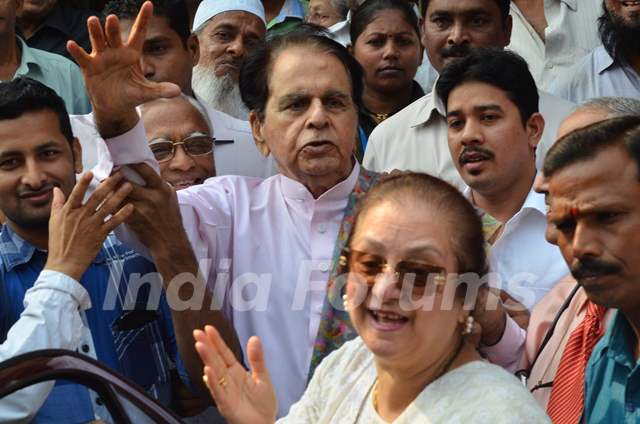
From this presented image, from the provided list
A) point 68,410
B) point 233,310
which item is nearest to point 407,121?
point 233,310

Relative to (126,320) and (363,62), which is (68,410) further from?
(363,62)

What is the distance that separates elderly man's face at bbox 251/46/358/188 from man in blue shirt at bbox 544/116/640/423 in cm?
112

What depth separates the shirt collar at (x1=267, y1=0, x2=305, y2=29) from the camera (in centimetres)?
805

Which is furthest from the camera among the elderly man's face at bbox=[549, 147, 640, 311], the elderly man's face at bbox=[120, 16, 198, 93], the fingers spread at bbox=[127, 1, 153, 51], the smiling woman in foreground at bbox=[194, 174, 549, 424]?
the elderly man's face at bbox=[120, 16, 198, 93]

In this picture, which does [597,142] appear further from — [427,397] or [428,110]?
[428,110]

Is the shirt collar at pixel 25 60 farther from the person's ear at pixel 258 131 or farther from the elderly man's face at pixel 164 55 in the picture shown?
the person's ear at pixel 258 131

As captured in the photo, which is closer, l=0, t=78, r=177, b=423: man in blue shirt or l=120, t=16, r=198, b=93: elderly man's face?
l=0, t=78, r=177, b=423: man in blue shirt

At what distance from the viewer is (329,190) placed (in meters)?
4.24

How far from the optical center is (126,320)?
3959 mm

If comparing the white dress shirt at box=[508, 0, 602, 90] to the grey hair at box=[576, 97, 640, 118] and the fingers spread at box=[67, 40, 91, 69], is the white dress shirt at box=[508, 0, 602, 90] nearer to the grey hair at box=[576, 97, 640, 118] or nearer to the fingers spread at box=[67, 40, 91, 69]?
the grey hair at box=[576, 97, 640, 118]

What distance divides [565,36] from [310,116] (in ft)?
10.2

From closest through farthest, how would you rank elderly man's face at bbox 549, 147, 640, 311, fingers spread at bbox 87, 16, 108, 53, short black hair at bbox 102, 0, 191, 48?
elderly man's face at bbox 549, 147, 640, 311 < fingers spread at bbox 87, 16, 108, 53 < short black hair at bbox 102, 0, 191, 48

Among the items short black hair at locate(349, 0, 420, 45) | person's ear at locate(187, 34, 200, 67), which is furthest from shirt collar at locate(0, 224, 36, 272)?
short black hair at locate(349, 0, 420, 45)

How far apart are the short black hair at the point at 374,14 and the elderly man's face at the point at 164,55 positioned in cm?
106
